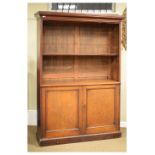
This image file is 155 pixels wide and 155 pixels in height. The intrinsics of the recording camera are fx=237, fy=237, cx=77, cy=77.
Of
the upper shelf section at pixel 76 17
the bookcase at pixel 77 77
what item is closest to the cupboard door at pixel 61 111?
the bookcase at pixel 77 77

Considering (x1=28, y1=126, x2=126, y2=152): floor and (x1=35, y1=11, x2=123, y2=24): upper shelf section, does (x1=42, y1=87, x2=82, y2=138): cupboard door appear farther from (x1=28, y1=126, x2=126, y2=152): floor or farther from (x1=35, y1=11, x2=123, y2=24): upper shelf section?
(x1=35, y1=11, x2=123, y2=24): upper shelf section

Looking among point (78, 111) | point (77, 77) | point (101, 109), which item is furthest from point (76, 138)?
A: point (77, 77)

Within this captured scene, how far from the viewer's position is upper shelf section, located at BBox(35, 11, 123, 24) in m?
3.09

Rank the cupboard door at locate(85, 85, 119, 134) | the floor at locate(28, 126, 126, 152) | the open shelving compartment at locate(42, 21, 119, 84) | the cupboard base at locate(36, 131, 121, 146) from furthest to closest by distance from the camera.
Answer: the open shelving compartment at locate(42, 21, 119, 84)
the cupboard door at locate(85, 85, 119, 134)
the cupboard base at locate(36, 131, 121, 146)
the floor at locate(28, 126, 126, 152)

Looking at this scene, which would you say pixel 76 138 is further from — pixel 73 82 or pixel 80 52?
pixel 80 52

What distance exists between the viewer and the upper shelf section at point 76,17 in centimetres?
309

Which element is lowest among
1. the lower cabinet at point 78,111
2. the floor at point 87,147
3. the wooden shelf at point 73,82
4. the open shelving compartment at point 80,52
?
the floor at point 87,147

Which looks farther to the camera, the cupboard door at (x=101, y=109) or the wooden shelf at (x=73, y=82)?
the cupboard door at (x=101, y=109)

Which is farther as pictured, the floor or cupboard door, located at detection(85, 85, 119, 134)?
cupboard door, located at detection(85, 85, 119, 134)

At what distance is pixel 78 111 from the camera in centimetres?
334

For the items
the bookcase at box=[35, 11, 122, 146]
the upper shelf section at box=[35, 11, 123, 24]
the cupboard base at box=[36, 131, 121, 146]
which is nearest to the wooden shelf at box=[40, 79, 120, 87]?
the bookcase at box=[35, 11, 122, 146]

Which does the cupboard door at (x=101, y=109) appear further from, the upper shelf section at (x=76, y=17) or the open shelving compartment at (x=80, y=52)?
the upper shelf section at (x=76, y=17)

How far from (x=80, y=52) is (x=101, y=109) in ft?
3.04
